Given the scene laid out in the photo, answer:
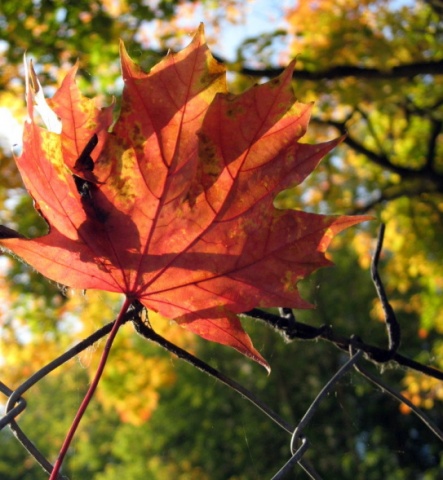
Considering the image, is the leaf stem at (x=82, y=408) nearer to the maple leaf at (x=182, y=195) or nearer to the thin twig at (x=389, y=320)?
the maple leaf at (x=182, y=195)

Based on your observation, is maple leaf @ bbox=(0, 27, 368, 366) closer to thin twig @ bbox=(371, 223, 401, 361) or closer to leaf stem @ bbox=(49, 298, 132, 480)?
leaf stem @ bbox=(49, 298, 132, 480)

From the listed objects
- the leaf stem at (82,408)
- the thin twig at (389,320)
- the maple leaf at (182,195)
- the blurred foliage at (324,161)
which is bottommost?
the blurred foliage at (324,161)

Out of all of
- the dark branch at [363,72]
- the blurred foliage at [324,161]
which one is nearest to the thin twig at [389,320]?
the blurred foliage at [324,161]

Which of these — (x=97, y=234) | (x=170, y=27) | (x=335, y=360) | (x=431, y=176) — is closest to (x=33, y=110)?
(x=97, y=234)

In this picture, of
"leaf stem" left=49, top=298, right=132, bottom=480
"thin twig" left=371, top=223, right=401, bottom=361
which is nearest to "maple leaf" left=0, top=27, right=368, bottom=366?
"leaf stem" left=49, top=298, right=132, bottom=480

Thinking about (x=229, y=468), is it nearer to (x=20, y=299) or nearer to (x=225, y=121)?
(x=20, y=299)

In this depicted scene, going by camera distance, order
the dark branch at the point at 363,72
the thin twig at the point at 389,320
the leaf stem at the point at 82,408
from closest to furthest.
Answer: the leaf stem at the point at 82,408 < the thin twig at the point at 389,320 < the dark branch at the point at 363,72

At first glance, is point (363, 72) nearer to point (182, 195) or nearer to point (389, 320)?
point (389, 320)

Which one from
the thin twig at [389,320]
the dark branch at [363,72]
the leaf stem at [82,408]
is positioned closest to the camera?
the leaf stem at [82,408]
